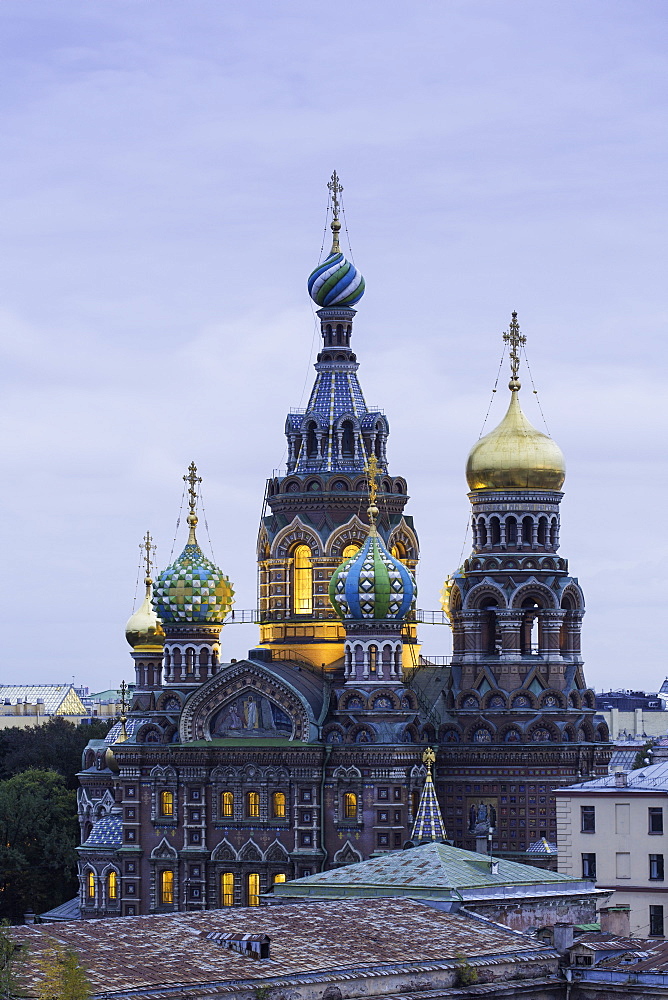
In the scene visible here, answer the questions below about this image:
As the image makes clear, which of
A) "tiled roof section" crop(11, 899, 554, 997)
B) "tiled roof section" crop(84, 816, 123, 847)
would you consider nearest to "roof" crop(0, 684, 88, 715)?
"tiled roof section" crop(84, 816, 123, 847)

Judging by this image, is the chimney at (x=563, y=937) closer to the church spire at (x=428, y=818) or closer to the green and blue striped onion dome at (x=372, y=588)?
the church spire at (x=428, y=818)

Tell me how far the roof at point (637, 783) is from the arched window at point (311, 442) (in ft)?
54.1

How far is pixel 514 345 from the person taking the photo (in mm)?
70062

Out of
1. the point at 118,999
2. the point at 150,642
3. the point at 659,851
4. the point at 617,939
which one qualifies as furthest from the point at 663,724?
the point at 118,999

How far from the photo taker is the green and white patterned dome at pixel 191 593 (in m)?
69.8

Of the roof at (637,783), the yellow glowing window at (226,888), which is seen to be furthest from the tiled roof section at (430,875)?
the yellow glowing window at (226,888)

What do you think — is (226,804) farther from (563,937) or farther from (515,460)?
(563,937)

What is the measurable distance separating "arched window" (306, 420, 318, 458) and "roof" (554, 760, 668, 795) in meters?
16.5

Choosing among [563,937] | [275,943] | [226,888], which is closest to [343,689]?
[226,888]

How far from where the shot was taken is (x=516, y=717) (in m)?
66.9

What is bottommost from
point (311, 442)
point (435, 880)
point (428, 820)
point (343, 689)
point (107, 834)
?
point (435, 880)

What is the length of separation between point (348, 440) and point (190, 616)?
22.6 feet

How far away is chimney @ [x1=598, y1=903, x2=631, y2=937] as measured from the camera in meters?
48.6

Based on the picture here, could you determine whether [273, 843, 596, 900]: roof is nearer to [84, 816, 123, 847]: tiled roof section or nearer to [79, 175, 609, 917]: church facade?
[79, 175, 609, 917]: church facade
